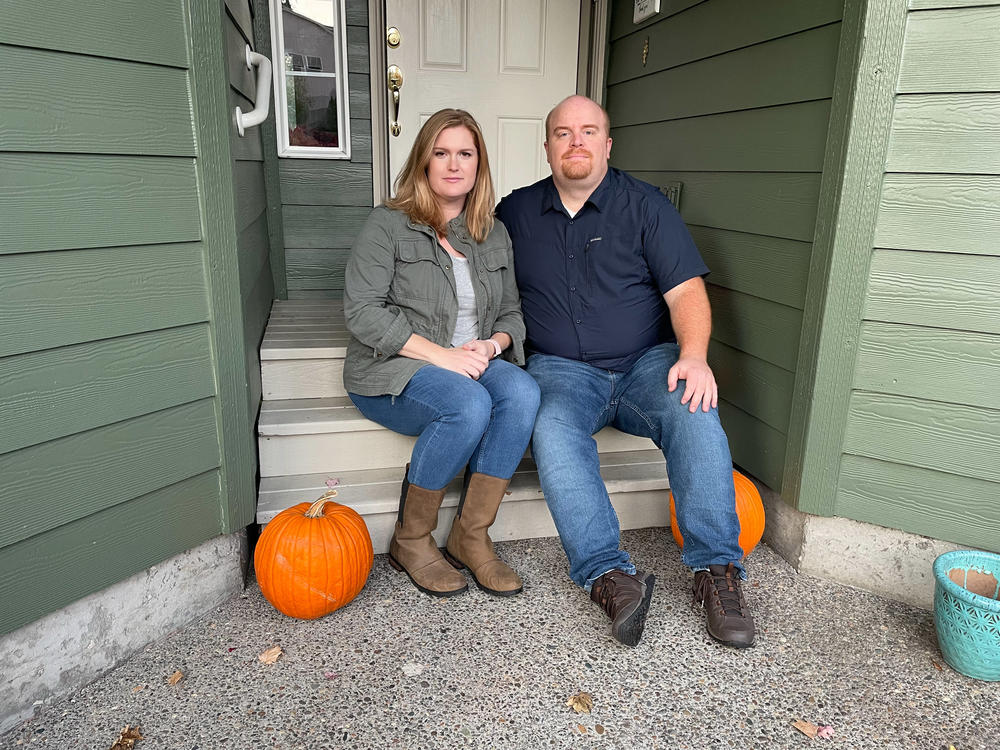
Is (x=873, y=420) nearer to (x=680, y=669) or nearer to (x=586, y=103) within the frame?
(x=680, y=669)

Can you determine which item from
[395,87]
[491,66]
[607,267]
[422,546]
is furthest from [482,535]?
[491,66]

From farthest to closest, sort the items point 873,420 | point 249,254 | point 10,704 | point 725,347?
1. point 725,347
2. point 249,254
3. point 873,420
4. point 10,704

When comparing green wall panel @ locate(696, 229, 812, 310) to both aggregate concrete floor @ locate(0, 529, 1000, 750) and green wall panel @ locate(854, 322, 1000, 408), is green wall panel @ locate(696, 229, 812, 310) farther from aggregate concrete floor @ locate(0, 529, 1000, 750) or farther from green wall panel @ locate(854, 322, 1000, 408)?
aggregate concrete floor @ locate(0, 529, 1000, 750)

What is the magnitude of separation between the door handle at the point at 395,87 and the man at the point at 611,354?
40.1 inches

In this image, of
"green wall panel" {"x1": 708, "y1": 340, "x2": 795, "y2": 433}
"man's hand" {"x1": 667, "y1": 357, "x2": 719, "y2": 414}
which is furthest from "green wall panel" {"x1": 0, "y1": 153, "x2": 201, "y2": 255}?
"green wall panel" {"x1": 708, "y1": 340, "x2": 795, "y2": 433}

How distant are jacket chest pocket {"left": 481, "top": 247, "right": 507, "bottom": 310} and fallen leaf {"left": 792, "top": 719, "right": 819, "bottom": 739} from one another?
50.2 inches

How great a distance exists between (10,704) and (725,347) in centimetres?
207

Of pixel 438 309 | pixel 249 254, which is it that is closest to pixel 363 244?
pixel 438 309

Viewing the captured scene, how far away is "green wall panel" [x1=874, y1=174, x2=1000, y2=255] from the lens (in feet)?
5.61

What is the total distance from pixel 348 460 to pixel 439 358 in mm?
486

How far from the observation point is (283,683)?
5.33 ft

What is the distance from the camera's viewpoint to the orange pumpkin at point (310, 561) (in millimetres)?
1765

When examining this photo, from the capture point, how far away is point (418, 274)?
6.65 ft

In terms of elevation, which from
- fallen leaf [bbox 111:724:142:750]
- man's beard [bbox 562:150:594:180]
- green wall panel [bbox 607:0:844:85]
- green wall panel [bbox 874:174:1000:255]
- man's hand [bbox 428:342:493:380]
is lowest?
fallen leaf [bbox 111:724:142:750]
